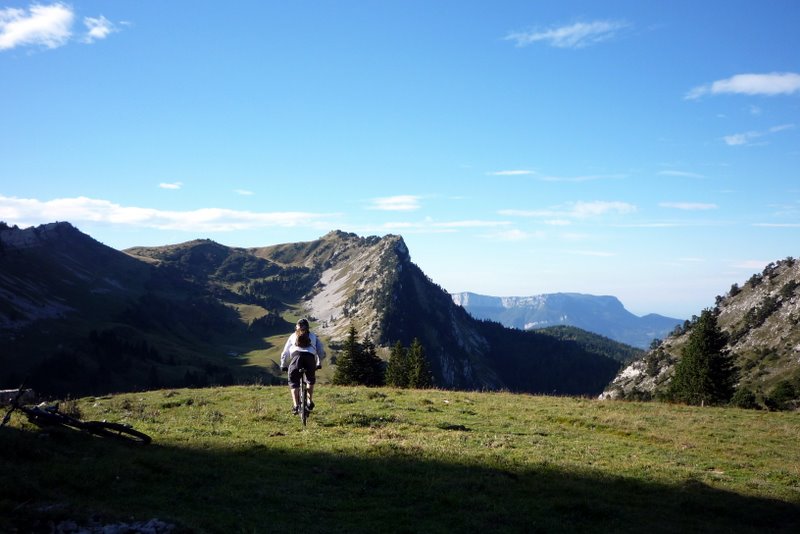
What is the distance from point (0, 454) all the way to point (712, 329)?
5716 cm

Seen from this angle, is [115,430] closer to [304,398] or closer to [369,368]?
[304,398]

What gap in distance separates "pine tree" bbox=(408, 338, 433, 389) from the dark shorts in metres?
46.4

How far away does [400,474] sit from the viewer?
13.6 metres

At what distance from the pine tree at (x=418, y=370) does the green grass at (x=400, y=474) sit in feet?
142

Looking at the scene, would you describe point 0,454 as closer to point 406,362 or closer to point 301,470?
point 301,470

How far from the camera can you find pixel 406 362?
70875 millimetres

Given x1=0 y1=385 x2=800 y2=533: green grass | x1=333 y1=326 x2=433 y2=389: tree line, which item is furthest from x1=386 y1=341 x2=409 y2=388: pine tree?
x1=0 y1=385 x2=800 y2=533: green grass

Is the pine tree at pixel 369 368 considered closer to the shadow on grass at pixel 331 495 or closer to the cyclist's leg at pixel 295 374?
the cyclist's leg at pixel 295 374

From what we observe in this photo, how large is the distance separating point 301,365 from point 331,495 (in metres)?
7.30

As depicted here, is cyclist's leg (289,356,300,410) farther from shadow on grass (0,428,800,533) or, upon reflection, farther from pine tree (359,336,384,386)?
pine tree (359,336,384,386)

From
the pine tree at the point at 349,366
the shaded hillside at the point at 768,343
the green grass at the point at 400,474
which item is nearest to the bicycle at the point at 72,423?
the green grass at the point at 400,474

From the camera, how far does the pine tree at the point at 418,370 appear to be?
6544cm

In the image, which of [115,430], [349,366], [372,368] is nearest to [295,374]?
[115,430]

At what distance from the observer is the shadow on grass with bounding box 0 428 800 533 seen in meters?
10.1
